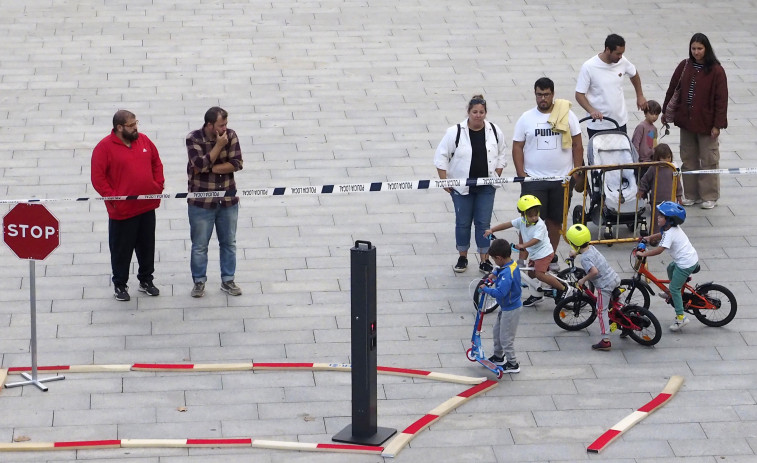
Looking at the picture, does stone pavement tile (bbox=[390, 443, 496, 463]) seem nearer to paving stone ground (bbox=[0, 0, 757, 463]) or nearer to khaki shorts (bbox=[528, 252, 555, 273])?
paving stone ground (bbox=[0, 0, 757, 463])

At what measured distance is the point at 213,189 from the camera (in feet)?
37.8

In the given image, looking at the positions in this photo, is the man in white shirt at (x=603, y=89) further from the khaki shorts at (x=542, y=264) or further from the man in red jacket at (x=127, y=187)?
the man in red jacket at (x=127, y=187)

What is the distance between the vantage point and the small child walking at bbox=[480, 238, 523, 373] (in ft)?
33.0

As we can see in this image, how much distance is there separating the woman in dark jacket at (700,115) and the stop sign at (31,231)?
6883 millimetres

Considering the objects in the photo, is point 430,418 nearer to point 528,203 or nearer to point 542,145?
point 528,203

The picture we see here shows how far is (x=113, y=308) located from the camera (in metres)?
11.5

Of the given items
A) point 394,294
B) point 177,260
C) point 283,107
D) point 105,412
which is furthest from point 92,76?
point 105,412

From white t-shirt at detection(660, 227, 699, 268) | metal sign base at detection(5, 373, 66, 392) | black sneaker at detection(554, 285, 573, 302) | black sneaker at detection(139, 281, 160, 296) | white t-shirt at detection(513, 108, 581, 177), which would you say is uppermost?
white t-shirt at detection(513, 108, 581, 177)

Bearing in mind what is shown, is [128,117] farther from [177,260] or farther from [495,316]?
[495,316]

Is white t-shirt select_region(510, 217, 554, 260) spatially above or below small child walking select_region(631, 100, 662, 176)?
below

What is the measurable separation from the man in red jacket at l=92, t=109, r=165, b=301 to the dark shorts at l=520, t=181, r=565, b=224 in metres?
3.40

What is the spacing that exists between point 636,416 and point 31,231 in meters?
4.73

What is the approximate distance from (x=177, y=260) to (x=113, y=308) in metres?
1.19

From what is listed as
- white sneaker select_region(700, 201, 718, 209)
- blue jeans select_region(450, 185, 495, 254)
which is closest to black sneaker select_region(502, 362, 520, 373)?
blue jeans select_region(450, 185, 495, 254)
